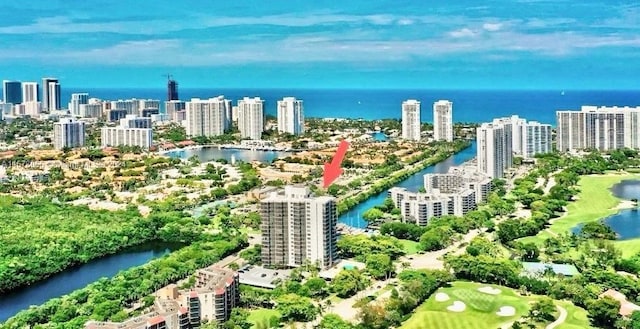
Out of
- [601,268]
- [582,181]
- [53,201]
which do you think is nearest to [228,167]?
[53,201]

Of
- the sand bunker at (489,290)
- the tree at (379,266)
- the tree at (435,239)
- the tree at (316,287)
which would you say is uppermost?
the tree at (435,239)

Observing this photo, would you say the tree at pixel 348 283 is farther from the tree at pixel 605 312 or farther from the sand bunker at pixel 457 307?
the tree at pixel 605 312

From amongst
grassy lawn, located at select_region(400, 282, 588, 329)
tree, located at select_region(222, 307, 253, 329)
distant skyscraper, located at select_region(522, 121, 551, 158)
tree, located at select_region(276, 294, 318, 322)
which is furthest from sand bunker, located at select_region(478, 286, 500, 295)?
distant skyscraper, located at select_region(522, 121, 551, 158)

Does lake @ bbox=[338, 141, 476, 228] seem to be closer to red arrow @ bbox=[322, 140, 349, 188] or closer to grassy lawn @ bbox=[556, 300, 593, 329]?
red arrow @ bbox=[322, 140, 349, 188]

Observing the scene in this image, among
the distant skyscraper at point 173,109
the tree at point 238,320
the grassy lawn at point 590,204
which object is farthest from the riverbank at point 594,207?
the distant skyscraper at point 173,109

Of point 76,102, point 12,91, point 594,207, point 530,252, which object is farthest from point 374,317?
point 12,91

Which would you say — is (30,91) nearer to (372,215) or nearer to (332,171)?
(332,171)

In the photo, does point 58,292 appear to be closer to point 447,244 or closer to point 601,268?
A: point 447,244
